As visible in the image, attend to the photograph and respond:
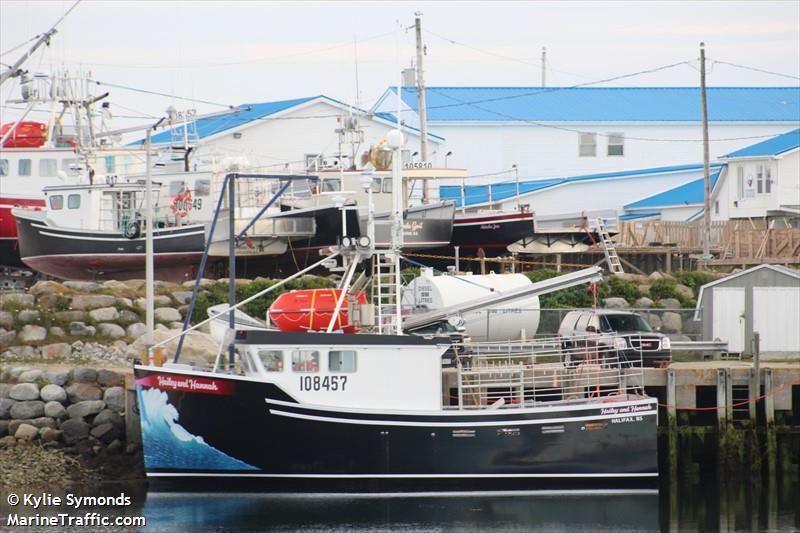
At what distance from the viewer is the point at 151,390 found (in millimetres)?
22844

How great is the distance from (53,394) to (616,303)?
A: 1535 cm

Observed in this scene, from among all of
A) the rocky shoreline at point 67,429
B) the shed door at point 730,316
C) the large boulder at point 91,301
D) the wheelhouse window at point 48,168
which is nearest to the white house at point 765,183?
the shed door at point 730,316

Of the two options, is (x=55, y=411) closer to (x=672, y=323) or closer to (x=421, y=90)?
(x=672, y=323)

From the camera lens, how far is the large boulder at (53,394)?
84.6ft

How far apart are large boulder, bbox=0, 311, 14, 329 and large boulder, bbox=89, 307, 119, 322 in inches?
69.2

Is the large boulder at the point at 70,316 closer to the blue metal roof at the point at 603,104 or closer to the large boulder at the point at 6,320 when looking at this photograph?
the large boulder at the point at 6,320

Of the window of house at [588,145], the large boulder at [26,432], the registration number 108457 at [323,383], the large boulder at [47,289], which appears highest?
the window of house at [588,145]

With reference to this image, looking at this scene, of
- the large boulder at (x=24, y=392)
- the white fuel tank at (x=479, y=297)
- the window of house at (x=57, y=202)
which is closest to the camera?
the large boulder at (x=24, y=392)

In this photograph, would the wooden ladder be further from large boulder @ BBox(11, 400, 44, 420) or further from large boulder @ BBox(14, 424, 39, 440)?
large boulder @ BBox(14, 424, 39, 440)

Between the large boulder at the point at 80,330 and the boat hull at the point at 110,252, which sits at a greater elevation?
the boat hull at the point at 110,252

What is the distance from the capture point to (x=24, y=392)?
25781 millimetres

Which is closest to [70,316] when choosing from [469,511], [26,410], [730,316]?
[26,410]

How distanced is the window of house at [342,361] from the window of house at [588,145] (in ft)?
120

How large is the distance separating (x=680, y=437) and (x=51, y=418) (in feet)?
40.3
